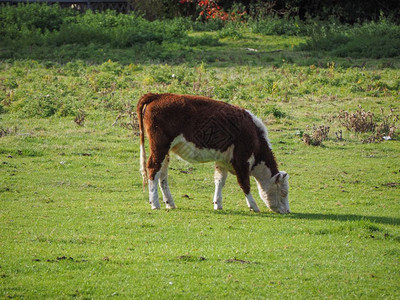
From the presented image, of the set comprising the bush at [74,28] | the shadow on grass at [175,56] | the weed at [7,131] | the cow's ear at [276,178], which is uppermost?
the bush at [74,28]

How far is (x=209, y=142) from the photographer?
1159cm

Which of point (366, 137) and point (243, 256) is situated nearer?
point (243, 256)

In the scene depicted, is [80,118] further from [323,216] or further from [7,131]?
[323,216]

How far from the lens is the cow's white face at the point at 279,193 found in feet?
38.8

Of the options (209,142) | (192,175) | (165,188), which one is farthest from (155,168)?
(192,175)

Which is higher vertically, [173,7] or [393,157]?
[173,7]

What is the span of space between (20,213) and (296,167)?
7.02 m

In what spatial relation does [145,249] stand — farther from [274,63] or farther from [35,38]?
[35,38]

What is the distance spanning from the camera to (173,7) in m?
36.7

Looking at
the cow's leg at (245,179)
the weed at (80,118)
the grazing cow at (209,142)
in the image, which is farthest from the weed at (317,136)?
the weed at (80,118)

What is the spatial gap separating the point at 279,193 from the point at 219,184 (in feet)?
3.61

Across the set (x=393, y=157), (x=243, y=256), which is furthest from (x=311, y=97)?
(x=243, y=256)

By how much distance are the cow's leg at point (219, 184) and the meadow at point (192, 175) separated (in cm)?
27

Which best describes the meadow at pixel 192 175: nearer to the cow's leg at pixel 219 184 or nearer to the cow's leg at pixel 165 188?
the cow's leg at pixel 219 184
